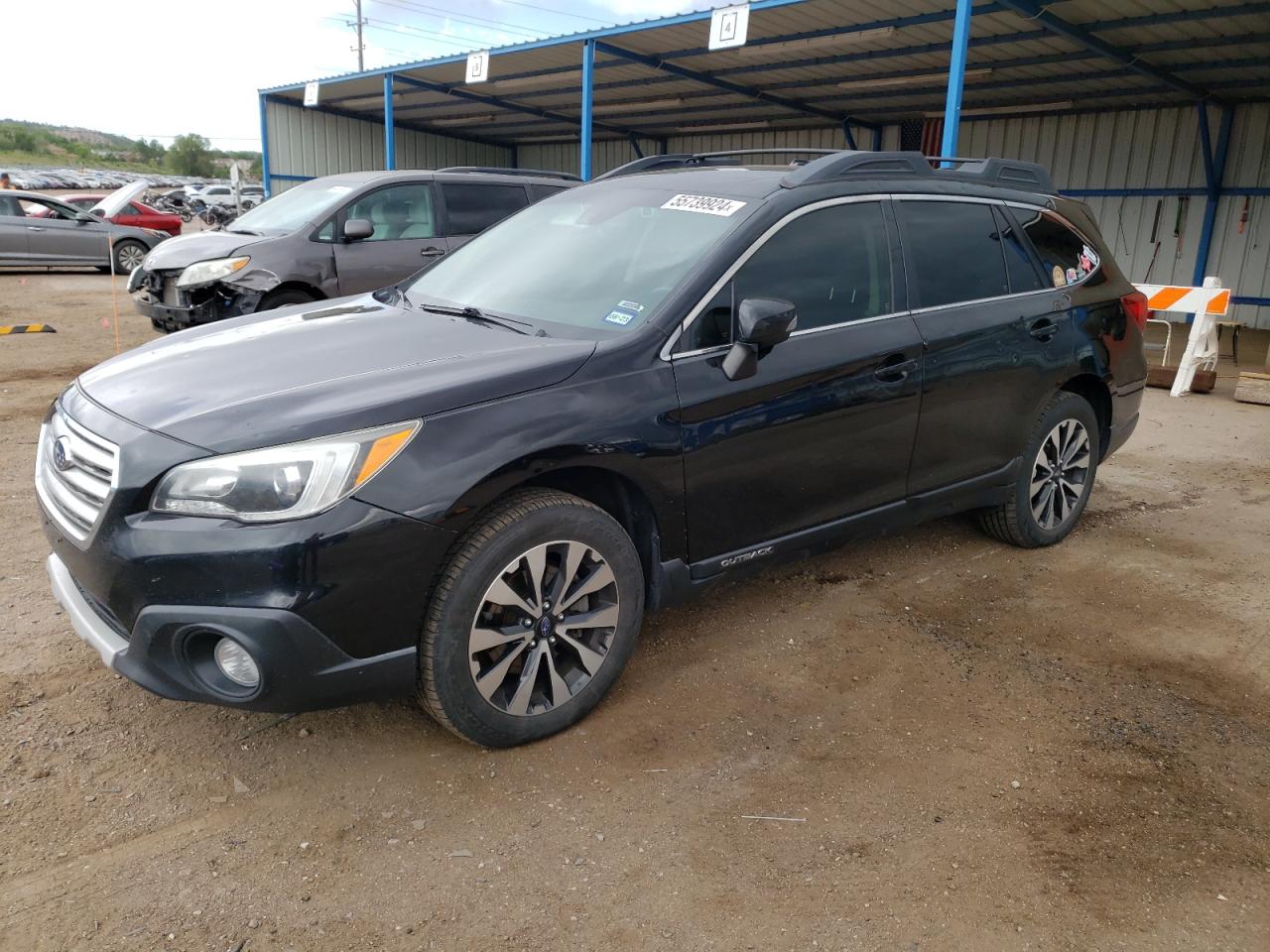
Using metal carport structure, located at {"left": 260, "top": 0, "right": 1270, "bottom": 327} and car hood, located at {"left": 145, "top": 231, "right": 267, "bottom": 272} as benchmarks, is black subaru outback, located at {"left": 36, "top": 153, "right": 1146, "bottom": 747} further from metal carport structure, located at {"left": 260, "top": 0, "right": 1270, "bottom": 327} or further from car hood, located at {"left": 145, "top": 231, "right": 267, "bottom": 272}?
metal carport structure, located at {"left": 260, "top": 0, "right": 1270, "bottom": 327}

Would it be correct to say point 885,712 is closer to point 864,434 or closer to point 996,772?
point 996,772

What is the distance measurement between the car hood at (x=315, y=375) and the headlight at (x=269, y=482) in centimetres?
4

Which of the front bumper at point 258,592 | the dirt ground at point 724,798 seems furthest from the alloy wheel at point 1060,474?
the front bumper at point 258,592

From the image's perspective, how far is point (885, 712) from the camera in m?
3.25

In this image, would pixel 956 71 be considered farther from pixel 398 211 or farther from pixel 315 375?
pixel 315 375

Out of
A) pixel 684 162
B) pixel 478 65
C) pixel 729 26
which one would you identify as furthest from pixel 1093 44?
pixel 684 162

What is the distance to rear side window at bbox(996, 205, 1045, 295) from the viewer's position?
4312 mm

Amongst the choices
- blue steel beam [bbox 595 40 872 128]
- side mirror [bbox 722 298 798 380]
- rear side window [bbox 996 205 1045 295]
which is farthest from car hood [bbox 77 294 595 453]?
blue steel beam [bbox 595 40 872 128]

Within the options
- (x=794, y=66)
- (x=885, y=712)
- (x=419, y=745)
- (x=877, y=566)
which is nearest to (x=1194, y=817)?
(x=885, y=712)

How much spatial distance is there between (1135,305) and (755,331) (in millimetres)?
2987

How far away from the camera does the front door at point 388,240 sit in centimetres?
789

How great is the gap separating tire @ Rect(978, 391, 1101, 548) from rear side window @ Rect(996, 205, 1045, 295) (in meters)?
0.57

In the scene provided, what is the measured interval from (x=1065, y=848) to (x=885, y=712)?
2.54 ft

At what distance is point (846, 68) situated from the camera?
1595cm
